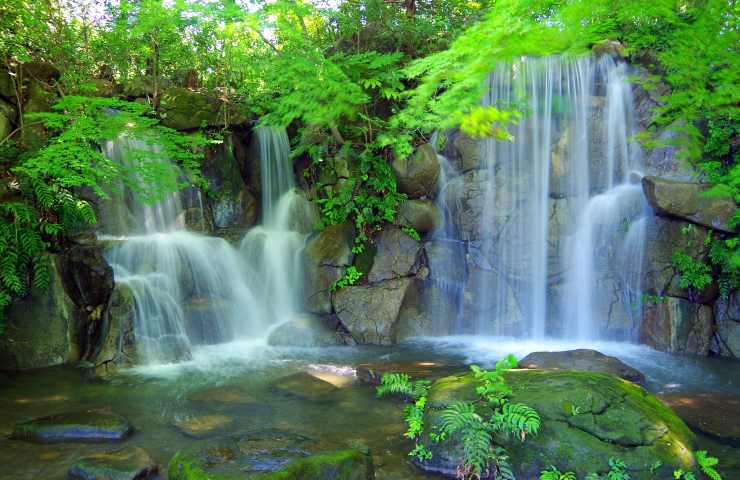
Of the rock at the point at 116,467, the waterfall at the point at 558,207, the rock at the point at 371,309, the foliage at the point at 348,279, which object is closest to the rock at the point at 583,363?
the waterfall at the point at 558,207

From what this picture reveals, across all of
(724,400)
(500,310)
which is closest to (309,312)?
(500,310)

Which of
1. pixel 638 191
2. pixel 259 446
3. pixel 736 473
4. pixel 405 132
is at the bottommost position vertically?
pixel 736 473

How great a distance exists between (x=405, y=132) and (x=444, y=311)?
356cm

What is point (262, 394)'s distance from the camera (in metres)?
6.65

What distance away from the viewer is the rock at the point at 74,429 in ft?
17.0

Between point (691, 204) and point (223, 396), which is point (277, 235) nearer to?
point (223, 396)

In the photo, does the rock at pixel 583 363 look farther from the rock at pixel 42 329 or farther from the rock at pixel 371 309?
the rock at pixel 42 329

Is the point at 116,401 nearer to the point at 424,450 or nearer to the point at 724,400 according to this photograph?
the point at 424,450

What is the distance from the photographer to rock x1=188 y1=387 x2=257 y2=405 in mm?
6356

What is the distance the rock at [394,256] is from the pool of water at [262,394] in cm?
141

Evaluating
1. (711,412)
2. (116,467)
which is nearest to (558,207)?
(711,412)

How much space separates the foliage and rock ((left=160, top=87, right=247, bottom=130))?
4.49 metres

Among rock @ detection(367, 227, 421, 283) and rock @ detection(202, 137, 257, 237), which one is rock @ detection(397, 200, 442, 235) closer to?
rock @ detection(367, 227, 421, 283)

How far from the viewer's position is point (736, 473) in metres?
4.51
